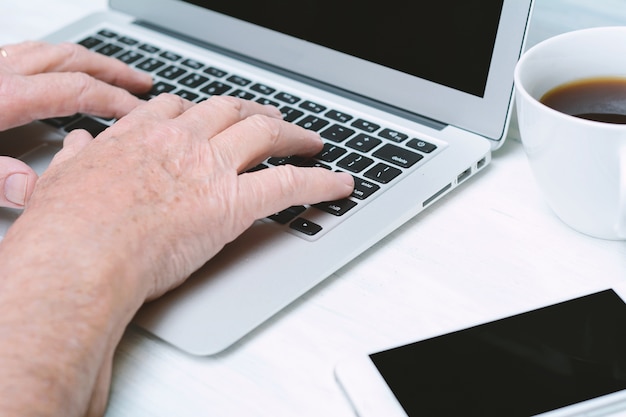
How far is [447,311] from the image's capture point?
0.55 m

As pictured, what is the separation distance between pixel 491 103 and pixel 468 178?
0.23ft

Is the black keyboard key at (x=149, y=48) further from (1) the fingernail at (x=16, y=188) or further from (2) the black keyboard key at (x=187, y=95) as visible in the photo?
(1) the fingernail at (x=16, y=188)

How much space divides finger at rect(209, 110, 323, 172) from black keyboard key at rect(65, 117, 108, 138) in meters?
0.21

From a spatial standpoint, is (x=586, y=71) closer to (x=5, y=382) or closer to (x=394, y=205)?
(x=394, y=205)

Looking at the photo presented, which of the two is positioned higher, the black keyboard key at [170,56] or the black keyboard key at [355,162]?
the black keyboard key at [355,162]

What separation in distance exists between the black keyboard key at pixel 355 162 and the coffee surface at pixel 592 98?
0.16m

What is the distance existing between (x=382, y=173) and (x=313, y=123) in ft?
0.38

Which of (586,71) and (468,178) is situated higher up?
(586,71)

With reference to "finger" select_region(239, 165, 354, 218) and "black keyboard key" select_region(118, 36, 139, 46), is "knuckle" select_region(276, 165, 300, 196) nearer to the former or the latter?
"finger" select_region(239, 165, 354, 218)

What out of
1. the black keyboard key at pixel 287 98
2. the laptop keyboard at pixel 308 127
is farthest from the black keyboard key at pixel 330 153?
the black keyboard key at pixel 287 98

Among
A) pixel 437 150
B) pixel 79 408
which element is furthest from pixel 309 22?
pixel 79 408

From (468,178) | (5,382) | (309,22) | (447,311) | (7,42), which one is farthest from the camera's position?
(7,42)

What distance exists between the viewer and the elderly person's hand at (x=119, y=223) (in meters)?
0.46

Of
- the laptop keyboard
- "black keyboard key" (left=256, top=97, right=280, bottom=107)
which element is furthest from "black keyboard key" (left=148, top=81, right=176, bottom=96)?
"black keyboard key" (left=256, top=97, right=280, bottom=107)
